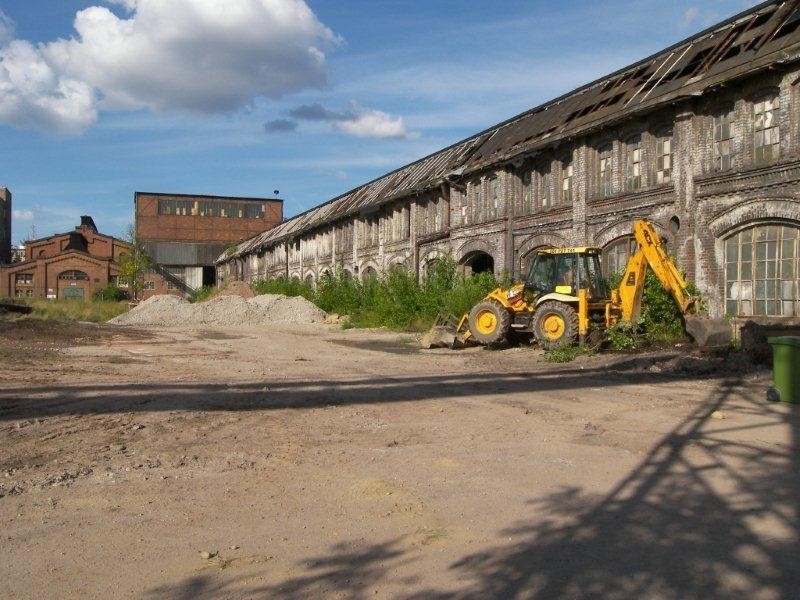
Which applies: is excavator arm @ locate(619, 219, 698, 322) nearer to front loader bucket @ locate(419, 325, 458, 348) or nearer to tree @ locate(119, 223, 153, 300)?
front loader bucket @ locate(419, 325, 458, 348)

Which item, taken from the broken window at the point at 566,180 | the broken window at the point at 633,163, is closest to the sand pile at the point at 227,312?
the broken window at the point at 566,180

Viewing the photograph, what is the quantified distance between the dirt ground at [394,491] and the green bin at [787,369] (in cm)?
30

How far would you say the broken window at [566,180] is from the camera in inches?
823

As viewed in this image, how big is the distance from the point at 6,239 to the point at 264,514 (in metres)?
97.0

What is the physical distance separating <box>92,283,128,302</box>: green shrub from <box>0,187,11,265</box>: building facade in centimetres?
2528

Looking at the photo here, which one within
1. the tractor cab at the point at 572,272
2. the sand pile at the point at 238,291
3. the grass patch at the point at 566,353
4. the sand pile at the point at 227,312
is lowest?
the grass patch at the point at 566,353

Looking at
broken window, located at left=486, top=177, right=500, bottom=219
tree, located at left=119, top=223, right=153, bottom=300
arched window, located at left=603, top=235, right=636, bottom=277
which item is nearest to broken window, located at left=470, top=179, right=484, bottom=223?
broken window, located at left=486, top=177, right=500, bottom=219

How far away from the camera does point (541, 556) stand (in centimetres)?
404

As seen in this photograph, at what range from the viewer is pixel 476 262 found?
27.3 m

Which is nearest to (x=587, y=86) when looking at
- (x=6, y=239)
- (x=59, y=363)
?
(x=59, y=363)

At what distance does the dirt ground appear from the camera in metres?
3.78

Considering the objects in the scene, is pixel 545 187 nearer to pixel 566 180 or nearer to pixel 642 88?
pixel 566 180

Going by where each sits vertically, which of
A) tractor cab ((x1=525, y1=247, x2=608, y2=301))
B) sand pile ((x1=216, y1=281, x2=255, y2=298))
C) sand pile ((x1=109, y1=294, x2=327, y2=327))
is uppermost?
sand pile ((x1=216, y1=281, x2=255, y2=298))

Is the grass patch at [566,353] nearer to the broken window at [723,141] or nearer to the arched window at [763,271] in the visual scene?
the arched window at [763,271]
